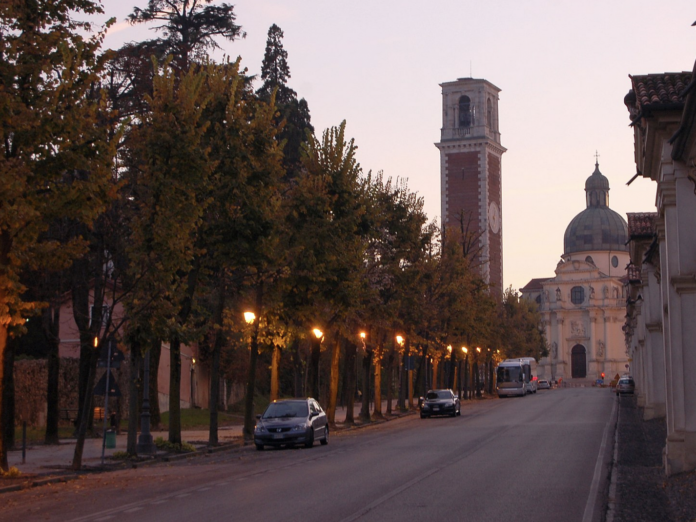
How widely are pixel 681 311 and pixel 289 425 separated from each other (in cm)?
1341

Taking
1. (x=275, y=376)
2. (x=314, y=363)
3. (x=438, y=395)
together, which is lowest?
(x=438, y=395)

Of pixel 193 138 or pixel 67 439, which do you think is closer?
pixel 193 138

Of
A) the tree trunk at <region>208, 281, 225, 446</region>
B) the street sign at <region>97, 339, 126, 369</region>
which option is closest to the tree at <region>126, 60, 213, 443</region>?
the street sign at <region>97, 339, 126, 369</region>

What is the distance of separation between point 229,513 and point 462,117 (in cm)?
12315

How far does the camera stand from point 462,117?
440 feet

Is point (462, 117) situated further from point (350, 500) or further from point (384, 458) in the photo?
point (350, 500)

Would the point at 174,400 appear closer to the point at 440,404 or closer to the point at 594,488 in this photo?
the point at 594,488

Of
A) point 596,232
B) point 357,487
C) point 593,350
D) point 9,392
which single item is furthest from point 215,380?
point 596,232

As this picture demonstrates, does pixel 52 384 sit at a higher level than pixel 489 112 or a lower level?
lower

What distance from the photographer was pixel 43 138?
781 inches

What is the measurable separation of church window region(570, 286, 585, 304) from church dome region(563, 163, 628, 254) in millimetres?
6708

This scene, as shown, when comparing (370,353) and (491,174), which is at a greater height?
(491,174)

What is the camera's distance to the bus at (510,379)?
89875 mm

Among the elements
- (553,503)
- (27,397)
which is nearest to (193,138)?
(553,503)
